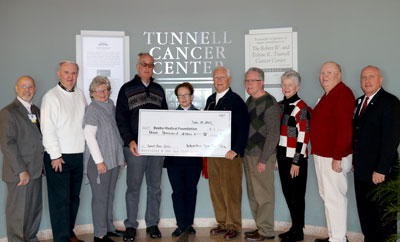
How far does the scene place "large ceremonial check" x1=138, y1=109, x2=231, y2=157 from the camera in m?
3.48

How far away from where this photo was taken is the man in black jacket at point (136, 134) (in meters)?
3.51

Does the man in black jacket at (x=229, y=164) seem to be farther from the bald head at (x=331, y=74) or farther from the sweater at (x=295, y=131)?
the bald head at (x=331, y=74)

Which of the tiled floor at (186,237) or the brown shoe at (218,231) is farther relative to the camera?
the brown shoe at (218,231)

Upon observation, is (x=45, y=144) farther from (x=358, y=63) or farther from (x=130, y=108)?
(x=358, y=63)

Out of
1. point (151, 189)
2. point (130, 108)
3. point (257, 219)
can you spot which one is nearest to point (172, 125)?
point (130, 108)

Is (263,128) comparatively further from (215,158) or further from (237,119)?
(215,158)

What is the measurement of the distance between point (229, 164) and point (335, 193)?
1077 millimetres

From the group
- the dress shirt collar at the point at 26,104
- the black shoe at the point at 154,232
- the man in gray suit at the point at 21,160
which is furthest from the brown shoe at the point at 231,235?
the dress shirt collar at the point at 26,104

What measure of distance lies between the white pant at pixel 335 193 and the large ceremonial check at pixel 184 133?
979 millimetres

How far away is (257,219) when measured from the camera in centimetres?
360

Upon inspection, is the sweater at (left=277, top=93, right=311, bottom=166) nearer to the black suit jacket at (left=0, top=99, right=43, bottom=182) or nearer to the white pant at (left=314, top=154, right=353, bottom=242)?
the white pant at (left=314, top=154, right=353, bottom=242)

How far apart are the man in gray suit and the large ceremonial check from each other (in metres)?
1.03

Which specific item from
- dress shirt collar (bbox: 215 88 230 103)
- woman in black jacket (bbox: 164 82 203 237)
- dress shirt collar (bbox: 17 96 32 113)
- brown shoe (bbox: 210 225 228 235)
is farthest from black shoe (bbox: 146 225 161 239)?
dress shirt collar (bbox: 17 96 32 113)

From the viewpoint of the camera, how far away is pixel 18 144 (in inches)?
125
